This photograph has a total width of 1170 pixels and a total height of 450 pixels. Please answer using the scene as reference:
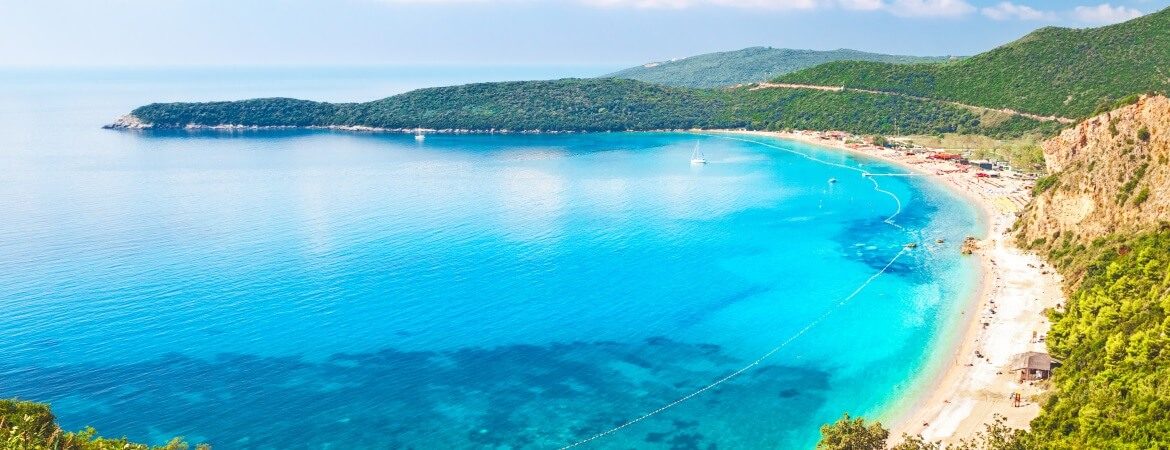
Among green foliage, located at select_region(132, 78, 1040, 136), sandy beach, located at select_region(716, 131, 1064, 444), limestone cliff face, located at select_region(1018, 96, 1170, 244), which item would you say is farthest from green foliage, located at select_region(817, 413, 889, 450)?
green foliage, located at select_region(132, 78, 1040, 136)

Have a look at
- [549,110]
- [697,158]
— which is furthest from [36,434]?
[549,110]

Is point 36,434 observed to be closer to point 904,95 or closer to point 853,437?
point 853,437

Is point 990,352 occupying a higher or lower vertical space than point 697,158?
lower

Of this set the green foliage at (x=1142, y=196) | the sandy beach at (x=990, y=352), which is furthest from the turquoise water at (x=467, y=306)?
the green foliage at (x=1142, y=196)

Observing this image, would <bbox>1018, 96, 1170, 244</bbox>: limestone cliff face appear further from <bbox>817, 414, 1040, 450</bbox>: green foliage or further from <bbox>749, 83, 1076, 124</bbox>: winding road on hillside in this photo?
<bbox>749, 83, 1076, 124</bbox>: winding road on hillside

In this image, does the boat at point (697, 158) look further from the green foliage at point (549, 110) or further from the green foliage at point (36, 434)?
the green foliage at point (36, 434)

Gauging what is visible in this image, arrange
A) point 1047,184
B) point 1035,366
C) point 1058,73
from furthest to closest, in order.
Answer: point 1058,73 < point 1047,184 < point 1035,366
